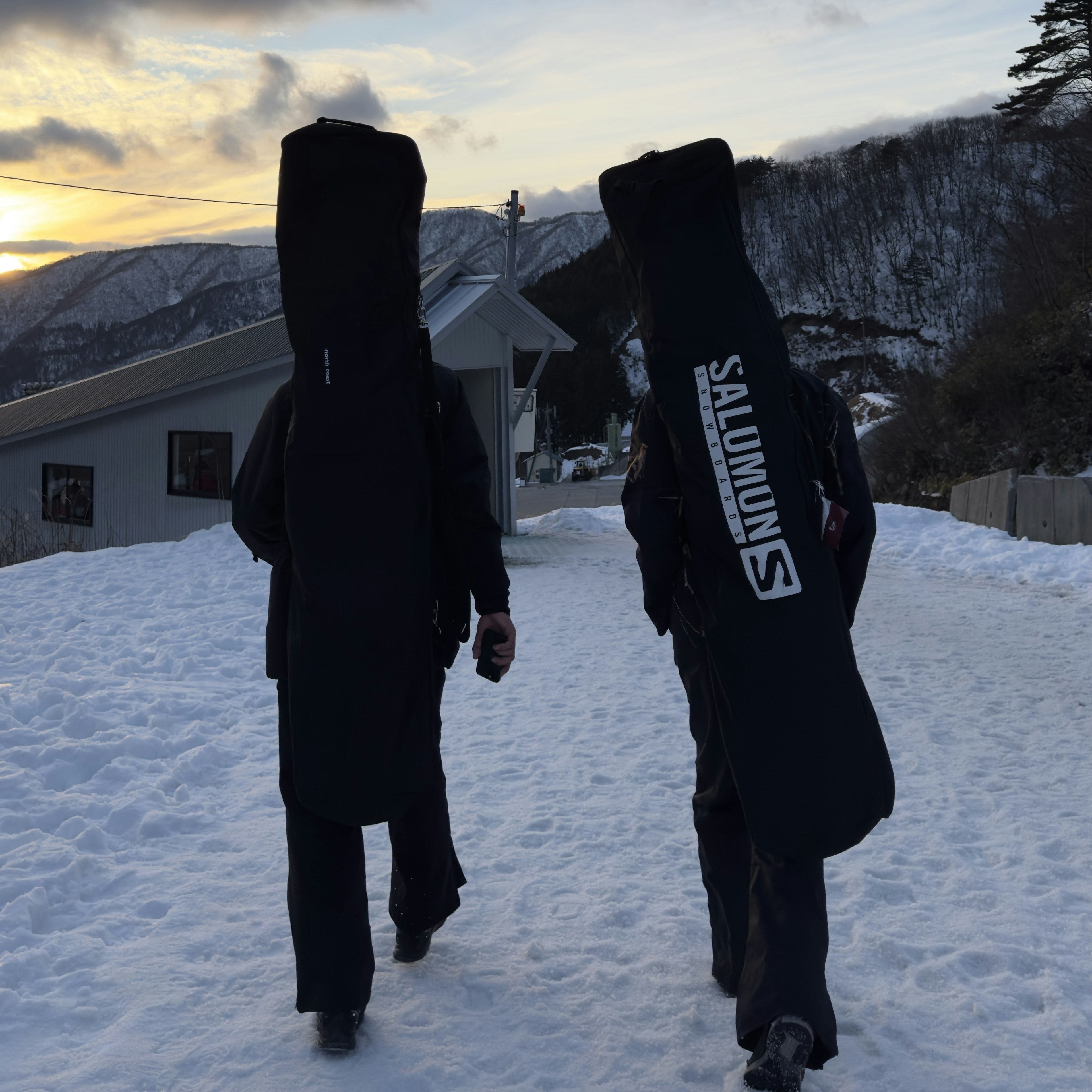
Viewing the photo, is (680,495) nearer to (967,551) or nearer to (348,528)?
(348,528)

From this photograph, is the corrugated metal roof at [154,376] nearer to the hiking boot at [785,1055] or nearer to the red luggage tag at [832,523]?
the red luggage tag at [832,523]

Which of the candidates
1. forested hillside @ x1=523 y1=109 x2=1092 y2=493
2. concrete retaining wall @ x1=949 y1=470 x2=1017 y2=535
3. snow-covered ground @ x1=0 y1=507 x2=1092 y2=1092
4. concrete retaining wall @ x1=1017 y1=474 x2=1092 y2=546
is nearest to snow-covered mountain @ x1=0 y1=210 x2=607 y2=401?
forested hillside @ x1=523 y1=109 x2=1092 y2=493

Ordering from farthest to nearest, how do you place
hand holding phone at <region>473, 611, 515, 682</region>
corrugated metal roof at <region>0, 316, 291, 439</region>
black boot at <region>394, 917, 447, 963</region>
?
corrugated metal roof at <region>0, 316, 291, 439</region>
black boot at <region>394, 917, 447, 963</region>
hand holding phone at <region>473, 611, 515, 682</region>

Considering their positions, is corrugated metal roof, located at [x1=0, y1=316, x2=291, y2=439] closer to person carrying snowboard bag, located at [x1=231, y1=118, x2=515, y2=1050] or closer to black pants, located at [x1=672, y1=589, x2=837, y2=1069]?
person carrying snowboard bag, located at [x1=231, y1=118, x2=515, y2=1050]

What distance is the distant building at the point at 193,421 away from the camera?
49.4ft

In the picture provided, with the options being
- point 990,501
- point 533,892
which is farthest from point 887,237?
point 533,892

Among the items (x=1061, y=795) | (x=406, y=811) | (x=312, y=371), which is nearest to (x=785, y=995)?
(x=406, y=811)

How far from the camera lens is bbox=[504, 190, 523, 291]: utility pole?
1092 inches

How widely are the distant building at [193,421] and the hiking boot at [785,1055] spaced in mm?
12432

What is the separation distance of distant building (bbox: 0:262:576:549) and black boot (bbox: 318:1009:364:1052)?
12.0 m

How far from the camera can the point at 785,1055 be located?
6.91 feet

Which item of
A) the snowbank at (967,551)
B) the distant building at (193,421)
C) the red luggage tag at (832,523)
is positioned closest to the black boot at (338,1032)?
the red luggage tag at (832,523)

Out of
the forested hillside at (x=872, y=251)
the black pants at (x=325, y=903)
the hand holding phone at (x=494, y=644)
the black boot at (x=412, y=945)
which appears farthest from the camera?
the forested hillside at (x=872, y=251)

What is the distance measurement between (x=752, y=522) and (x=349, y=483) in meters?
0.95
